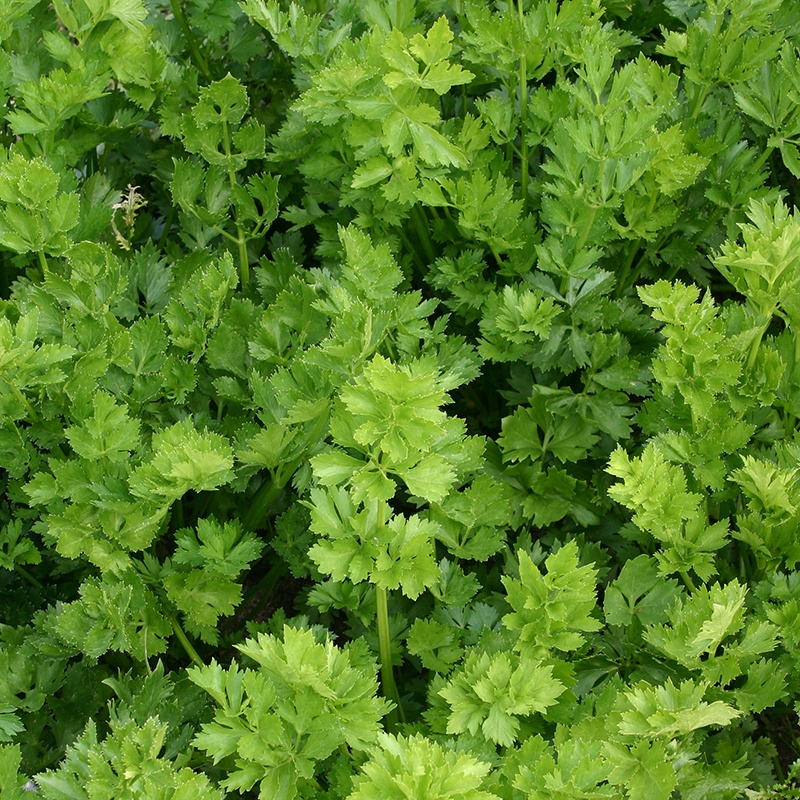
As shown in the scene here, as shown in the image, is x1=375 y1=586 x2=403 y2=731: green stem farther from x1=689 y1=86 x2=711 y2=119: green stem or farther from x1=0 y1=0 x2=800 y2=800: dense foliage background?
x1=689 y1=86 x2=711 y2=119: green stem

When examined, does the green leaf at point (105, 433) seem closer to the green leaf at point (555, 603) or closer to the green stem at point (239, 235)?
the green stem at point (239, 235)

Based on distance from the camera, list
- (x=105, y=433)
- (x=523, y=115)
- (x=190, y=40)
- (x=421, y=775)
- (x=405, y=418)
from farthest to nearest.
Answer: (x=190, y=40) < (x=523, y=115) < (x=105, y=433) < (x=405, y=418) < (x=421, y=775)

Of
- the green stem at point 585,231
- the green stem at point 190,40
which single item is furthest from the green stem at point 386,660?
the green stem at point 190,40

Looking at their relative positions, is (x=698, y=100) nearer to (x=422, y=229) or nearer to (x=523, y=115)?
(x=523, y=115)

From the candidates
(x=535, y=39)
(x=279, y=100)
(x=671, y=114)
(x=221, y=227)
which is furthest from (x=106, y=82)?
(x=671, y=114)

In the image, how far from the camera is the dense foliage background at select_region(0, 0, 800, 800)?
67.7 inches

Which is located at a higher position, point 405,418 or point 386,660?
point 405,418

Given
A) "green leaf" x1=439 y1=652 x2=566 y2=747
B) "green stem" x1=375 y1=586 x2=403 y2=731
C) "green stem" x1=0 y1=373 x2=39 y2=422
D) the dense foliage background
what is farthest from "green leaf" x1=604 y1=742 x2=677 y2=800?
"green stem" x1=0 y1=373 x2=39 y2=422

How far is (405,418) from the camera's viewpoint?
61.9 inches

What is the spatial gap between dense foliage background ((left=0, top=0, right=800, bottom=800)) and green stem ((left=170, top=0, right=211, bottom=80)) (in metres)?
0.04

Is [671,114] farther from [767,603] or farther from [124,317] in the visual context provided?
[124,317]

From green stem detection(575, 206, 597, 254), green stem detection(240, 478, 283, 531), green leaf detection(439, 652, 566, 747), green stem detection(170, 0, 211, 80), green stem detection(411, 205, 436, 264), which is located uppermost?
green stem detection(170, 0, 211, 80)

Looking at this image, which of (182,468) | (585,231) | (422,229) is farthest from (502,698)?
(422,229)

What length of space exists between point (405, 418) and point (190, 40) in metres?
1.65
